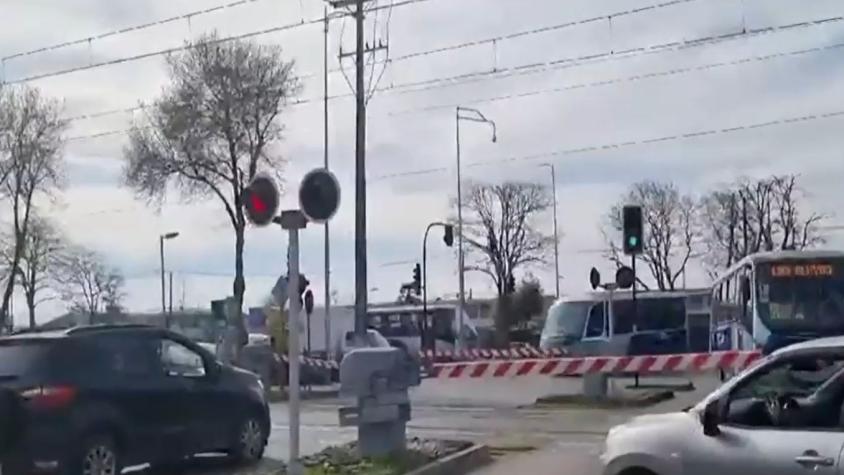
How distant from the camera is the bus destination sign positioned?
81.6 feet

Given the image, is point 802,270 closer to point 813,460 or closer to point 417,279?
point 813,460

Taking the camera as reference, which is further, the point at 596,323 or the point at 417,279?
the point at 417,279

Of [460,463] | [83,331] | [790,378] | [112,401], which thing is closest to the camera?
[790,378]

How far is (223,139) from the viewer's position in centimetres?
4638

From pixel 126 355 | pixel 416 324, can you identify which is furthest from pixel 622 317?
pixel 126 355

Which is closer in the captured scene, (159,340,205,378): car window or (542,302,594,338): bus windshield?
(159,340,205,378): car window

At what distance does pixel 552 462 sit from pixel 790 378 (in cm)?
777

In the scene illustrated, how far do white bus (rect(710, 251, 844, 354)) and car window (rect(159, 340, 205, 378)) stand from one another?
39.2ft

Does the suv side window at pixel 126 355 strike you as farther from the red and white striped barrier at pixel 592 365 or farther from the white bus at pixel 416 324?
the white bus at pixel 416 324

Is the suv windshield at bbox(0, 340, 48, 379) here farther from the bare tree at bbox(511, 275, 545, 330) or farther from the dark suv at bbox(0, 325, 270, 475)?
the bare tree at bbox(511, 275, 545, 330)

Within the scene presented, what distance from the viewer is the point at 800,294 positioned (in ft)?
82.0

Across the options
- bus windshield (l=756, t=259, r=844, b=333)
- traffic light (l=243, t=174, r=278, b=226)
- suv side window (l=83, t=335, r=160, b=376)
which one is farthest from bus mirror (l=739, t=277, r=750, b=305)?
traffic light (l=243, t=174, r=278, b=226)

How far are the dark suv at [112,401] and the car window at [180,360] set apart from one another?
12 millimetres

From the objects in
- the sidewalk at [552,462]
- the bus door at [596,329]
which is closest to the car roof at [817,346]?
the sidewalk at [552,462]
